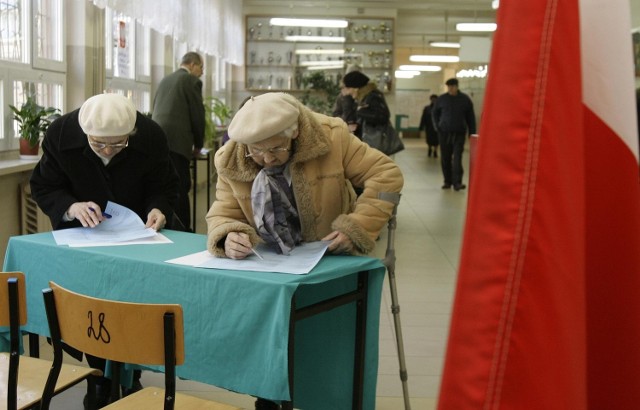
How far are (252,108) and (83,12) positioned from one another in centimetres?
408

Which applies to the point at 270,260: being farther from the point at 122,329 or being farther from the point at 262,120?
the point at 122,329

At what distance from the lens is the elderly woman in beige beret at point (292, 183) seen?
2.51 m

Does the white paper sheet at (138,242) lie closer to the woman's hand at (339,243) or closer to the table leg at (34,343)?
the table leg at (34,343)

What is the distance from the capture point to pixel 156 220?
10.3ft

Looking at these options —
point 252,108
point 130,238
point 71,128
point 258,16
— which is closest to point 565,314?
point 252,108

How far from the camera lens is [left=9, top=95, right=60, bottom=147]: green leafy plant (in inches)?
193

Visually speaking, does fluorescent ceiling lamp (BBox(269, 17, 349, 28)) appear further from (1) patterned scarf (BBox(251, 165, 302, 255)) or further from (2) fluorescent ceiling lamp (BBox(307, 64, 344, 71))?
(1) patterned scarf (BBox(251, 165, 302, 255))

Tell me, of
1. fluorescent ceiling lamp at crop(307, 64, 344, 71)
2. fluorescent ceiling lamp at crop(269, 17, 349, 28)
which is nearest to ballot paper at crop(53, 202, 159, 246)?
fluorescent ceiling lamp at crop(269, 17, 349, 28)

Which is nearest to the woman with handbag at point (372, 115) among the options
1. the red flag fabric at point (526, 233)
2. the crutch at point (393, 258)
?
the crutch at point (393, 258)

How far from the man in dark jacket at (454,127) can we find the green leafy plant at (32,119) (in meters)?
7.59

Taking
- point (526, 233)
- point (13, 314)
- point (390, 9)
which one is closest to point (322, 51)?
point (390, 9)

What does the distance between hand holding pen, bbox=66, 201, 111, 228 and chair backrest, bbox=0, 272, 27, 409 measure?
677 millimetres

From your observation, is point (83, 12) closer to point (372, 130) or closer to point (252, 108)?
point (372, 130)

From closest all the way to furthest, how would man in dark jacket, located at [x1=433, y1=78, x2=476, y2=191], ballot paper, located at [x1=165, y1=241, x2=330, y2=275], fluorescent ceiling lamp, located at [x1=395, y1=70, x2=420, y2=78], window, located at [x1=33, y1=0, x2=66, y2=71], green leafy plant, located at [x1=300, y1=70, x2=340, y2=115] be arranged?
ballot paper, located at [x1=165, y1=241, x2=330, y2=275]
window, located at [x1=33, y1=0, x2=66, y2=71]
man in dark jacket, located at [x1=433, y1=78, x2=476, y2=191]
green leafy plant, located at [x1=300, y1=70, x2=340, y2=115]
fluorescent ceiling lamp, located at [x1=395, y1=70, x2=420, y2=78]
